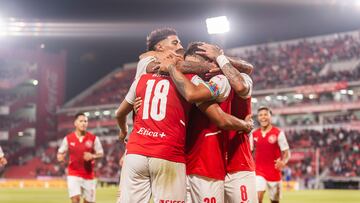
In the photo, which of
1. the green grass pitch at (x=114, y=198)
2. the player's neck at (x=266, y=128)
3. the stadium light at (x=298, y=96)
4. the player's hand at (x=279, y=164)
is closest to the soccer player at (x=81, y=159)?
the player's neck at (x=266, y=128)

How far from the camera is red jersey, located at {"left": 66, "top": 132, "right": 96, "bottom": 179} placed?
12.9m

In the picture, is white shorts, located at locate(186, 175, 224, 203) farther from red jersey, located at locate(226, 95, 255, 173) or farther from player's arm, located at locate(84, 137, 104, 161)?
player's arm, located at locate(84, 137, 104, 161)

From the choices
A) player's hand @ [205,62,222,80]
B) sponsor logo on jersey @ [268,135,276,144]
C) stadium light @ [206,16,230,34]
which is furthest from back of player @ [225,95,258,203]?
stadium light @ [206,16,230,34]

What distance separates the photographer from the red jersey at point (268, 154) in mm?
12493

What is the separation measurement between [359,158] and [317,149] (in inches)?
113

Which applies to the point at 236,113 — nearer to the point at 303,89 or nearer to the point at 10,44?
the point at 303,89

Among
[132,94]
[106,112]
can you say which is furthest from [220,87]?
[106,112]

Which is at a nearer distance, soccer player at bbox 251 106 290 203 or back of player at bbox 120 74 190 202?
back of player at bbox 120 74 190 202

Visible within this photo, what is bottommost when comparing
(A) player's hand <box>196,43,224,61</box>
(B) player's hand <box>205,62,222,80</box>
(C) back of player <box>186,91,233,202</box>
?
(C) back of player <box>186,91,233,202</box>

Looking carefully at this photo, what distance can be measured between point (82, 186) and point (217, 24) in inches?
324

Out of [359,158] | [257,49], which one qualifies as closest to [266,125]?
[359,158]

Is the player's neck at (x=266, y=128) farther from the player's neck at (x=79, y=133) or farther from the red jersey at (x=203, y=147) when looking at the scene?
the red jersey at (x=203, y=147)

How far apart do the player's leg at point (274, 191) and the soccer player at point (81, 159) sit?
3909 mm

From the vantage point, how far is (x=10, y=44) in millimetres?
60031
